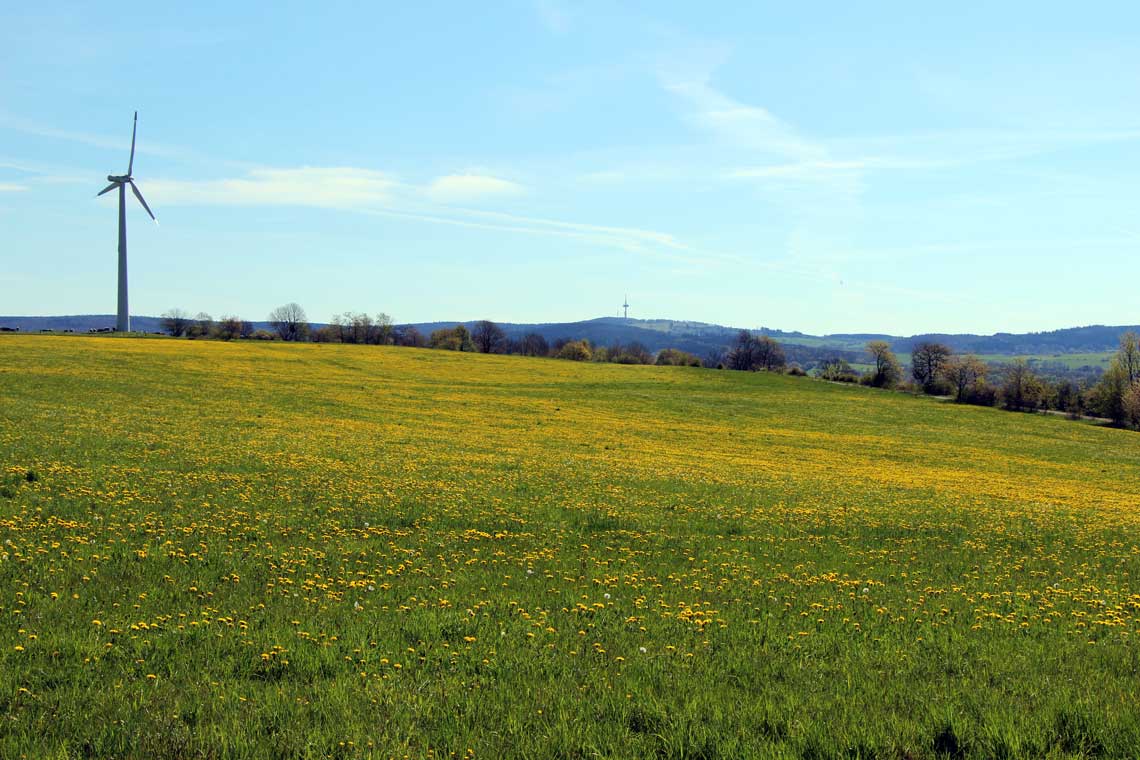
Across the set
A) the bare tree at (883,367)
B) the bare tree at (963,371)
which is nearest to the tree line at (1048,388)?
the bare tree at (963,371)

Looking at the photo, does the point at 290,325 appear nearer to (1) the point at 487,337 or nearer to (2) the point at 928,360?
(1) the point at 487,337

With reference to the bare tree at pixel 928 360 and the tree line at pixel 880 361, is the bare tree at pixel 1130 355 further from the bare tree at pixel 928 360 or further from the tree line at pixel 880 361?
the bare tree at pixel 928 360

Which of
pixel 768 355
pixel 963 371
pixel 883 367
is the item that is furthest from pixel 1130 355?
pixel 768 355

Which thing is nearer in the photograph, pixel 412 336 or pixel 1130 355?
pixel 1130 355

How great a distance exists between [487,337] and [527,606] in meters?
165

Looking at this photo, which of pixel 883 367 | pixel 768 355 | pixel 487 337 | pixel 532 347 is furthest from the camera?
pixel 532 347

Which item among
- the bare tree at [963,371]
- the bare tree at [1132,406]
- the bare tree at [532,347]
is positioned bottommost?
the bare tree at [1132,406]

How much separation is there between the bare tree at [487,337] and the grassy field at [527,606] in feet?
460

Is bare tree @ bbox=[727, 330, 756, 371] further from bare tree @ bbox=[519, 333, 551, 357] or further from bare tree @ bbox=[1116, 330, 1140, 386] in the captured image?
bare tree @ bbox=[1116, 330, 1140, 386]

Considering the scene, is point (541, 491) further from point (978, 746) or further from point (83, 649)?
point (978, 746)

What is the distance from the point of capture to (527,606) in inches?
435

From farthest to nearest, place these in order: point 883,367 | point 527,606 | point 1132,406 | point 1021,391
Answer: point 883,367 < point 1021,391 < point 1132,406 < point 527,606

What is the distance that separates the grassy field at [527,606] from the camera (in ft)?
22.4

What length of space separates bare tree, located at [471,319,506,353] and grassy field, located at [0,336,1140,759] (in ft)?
460
